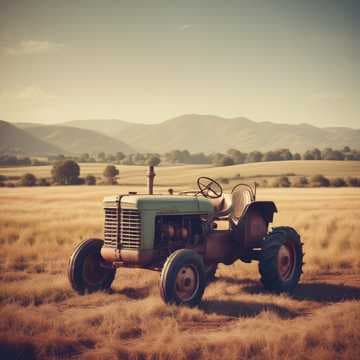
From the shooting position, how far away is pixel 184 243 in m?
7.62

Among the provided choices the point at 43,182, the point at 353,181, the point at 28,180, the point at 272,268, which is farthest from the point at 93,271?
the point at 43,182

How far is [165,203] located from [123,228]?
0.71m

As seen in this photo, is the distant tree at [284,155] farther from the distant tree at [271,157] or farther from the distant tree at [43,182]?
the distant tree at [43,182]

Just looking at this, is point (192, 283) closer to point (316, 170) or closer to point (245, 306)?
point (245, 306)

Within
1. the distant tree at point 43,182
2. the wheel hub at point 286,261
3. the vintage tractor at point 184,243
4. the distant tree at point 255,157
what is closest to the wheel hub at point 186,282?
the vintage tractor at point 184,243

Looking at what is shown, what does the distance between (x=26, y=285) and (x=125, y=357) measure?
11.7 feet

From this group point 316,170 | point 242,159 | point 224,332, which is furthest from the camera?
point 242,159

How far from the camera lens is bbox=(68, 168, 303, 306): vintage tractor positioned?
695 cm

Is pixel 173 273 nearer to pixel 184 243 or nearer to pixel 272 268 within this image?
pixel 184 243

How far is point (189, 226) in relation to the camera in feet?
25.0

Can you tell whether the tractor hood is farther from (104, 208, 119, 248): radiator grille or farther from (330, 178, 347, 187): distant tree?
(330, 178, 347, 187): distant tree

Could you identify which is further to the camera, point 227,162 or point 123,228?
point 227,162

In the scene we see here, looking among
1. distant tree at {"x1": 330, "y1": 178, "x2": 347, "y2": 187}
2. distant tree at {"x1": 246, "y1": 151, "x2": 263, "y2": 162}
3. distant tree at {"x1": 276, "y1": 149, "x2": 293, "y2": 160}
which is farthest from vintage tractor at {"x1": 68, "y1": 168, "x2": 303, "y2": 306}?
distant tree at {"x1": 246, "y1": 151, "x2": 263, "y2": 162}

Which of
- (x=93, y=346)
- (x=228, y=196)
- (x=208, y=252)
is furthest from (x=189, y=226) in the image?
(x=93, y=346)
